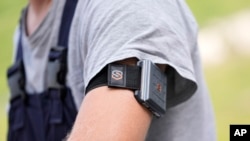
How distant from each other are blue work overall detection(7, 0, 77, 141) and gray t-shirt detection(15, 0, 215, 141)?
0.04 m

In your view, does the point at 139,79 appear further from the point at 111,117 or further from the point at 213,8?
the point at 213,8

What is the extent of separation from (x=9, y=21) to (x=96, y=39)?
281cm

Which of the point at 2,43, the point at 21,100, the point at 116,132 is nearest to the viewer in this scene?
the point at 116,132

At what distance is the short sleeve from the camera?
0.82m

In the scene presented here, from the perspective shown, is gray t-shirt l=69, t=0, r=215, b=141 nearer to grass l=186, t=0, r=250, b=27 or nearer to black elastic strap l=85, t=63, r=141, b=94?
black elastic strap l=85, t=63, r=141, b=94

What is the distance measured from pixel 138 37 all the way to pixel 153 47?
2 cm

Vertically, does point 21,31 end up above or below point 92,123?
above

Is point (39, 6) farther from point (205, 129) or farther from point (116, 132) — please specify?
point (116, 132)

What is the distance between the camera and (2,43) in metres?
3.21

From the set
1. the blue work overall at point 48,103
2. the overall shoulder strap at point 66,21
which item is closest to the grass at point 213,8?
the blue work overall at point 48,103

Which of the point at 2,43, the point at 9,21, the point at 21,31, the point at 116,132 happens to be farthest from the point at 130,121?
the point at 9,21

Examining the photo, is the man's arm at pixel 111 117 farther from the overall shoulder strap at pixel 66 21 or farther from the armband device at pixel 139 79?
the overall shoulder strap at pixel 66 21

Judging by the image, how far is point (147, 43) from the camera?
32.4 inches

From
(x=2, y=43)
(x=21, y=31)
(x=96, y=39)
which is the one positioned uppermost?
(x=2, y=43)
